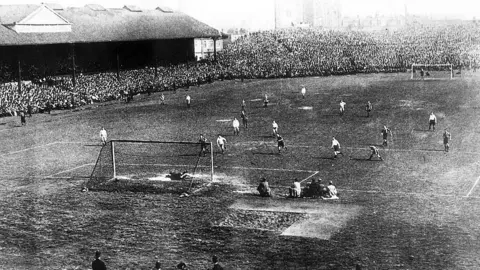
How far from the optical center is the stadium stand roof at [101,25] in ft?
186

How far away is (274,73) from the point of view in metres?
81.9

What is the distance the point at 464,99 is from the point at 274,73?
34.2 m

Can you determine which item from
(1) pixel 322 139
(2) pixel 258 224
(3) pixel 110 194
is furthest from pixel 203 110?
(2) pixel 258 224

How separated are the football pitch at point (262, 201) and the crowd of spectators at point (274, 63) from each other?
8.85 meters

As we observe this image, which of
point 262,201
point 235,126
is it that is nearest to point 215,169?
point 262,201

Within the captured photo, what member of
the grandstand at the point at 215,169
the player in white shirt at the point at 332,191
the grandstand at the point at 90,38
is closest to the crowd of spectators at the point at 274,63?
the grandstand at the point at 215,169

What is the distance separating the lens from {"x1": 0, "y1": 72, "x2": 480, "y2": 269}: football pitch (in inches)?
696

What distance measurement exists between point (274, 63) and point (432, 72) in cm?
2127

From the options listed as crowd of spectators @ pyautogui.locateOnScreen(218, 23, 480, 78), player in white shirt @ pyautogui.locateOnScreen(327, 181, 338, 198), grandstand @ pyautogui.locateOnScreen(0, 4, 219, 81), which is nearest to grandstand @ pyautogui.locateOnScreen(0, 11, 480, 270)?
grandstand @ pyautogui.locateOnScreen(0, 4, 219, 81)

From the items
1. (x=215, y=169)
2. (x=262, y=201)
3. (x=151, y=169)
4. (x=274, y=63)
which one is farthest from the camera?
(x=274, y=63)

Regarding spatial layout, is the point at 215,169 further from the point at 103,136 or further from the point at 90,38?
the point at 90,38

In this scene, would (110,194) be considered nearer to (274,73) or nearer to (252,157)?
(252,157)

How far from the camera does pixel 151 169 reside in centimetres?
2994

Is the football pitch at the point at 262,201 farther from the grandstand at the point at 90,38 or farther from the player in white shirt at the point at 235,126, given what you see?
the grandstand at the point at 90,38
